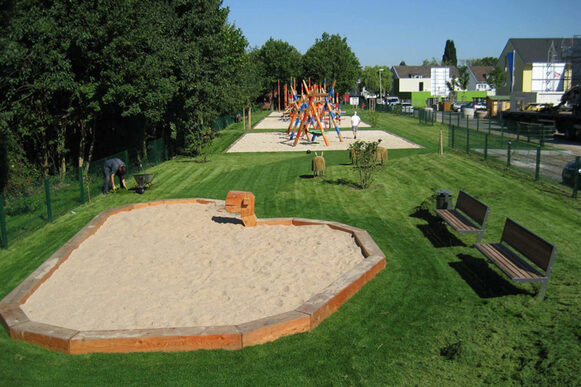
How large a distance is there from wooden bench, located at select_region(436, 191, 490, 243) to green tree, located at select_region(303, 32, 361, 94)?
234 ft

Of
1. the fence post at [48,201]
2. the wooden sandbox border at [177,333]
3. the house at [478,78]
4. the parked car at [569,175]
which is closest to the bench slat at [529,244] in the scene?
the wooden sandbox border at [177,333]

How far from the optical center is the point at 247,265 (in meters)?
10.1

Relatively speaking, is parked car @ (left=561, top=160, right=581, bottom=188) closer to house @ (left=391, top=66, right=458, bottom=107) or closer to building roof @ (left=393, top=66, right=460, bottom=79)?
house @ (left=391, top=66, right=458, bottom=107)

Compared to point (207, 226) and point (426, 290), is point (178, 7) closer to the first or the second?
point (207, 226)

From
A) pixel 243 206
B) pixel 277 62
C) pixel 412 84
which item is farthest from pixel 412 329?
pixel 412 84

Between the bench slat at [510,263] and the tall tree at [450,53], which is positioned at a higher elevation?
the tall tree at [450,53]

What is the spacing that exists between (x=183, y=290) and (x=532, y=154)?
13408 mm

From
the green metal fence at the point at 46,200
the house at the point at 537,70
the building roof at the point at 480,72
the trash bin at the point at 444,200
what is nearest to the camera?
the trash bin at the point at 444,200

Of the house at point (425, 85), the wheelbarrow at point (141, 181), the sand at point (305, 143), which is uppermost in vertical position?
the house at point (425, 85)

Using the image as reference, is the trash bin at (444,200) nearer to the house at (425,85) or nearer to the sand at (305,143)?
the sand at (305,143)

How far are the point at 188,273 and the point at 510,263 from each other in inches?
222

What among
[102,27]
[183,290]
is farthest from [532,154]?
[102,27]

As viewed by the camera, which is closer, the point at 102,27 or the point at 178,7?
the point at 102,27

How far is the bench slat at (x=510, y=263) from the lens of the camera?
25.7 feet
